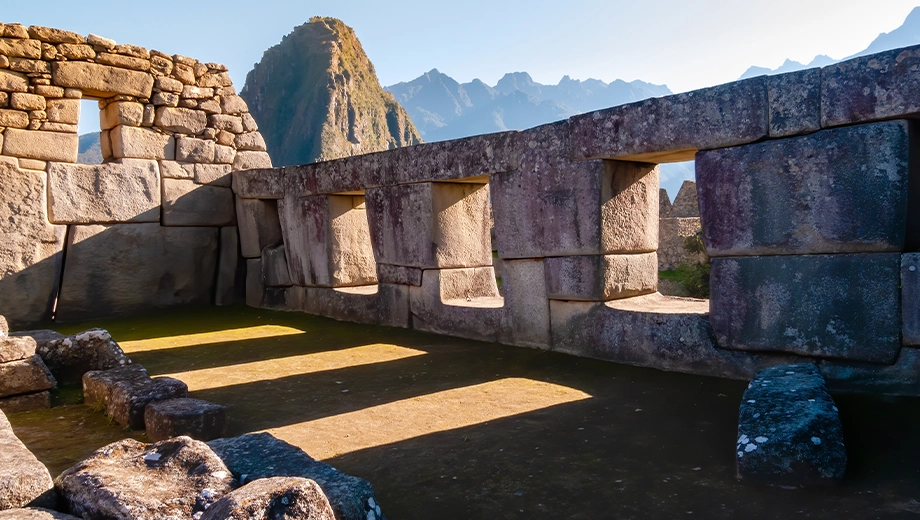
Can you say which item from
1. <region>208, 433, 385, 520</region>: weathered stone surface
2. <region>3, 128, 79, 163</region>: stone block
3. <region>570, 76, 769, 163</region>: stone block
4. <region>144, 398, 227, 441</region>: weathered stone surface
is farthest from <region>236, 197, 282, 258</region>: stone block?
<region>208, 433, 385, 520</region>: weathered stone surface

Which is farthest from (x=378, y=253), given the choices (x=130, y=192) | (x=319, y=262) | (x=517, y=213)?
(x=130, y=192)

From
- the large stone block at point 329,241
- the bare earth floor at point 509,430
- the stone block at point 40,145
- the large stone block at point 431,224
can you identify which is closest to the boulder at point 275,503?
the bare earth floor at point 509,430

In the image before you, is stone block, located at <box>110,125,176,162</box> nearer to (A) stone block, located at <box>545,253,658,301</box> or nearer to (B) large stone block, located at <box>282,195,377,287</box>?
(B) large stone block, located at <box>282,195,377,287</box>

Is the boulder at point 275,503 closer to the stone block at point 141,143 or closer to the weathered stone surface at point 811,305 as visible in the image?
the weathered stone surface at point 811,305

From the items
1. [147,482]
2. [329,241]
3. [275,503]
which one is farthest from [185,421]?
[329,241]

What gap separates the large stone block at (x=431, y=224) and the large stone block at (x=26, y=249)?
3.77 metres

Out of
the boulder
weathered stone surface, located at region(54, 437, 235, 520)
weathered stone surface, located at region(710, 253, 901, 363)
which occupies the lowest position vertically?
weathered stone surface, located at region(54, 437, 235, 520)

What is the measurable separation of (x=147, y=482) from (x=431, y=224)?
15.0 feet

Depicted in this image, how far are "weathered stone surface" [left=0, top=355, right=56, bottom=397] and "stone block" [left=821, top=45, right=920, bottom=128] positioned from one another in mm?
5302

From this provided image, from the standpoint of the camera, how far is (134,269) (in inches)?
345

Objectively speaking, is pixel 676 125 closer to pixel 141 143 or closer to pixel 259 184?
pixel 259 184

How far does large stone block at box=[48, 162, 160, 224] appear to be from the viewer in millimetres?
→ 8055

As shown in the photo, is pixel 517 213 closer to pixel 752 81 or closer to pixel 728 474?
pixel 752 81

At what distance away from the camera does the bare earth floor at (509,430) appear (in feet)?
9.23
